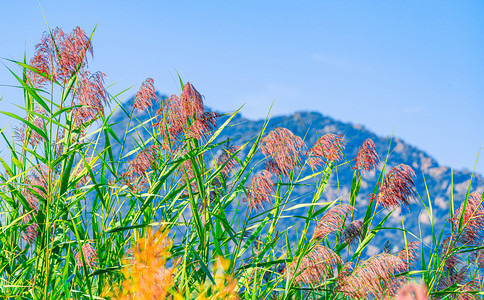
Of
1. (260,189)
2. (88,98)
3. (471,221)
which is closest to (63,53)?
(88,98)

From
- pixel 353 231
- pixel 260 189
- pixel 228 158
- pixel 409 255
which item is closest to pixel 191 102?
pixel 228 158

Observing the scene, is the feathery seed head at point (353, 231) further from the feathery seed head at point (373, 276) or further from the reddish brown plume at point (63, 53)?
the reddish brown plume at point (63, 53)

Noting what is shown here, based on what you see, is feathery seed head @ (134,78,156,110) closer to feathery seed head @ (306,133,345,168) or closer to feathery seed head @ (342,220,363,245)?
feathery seed head @ (306,133,345,168)

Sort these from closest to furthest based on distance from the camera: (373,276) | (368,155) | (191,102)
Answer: (373,276)
(191,102)
(368,155)

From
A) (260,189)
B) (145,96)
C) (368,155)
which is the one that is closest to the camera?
(260,189)

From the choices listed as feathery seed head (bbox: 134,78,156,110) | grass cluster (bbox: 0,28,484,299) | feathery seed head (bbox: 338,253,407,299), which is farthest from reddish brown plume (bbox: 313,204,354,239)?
feathery seed head (bbox: 134,78,156,110)

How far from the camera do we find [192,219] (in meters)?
1.88

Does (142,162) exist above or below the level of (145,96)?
below

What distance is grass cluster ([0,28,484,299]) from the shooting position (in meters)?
1.73

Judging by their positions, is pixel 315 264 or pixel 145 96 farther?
pixel 145 96

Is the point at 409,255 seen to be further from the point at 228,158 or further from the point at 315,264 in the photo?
the point at 228,158

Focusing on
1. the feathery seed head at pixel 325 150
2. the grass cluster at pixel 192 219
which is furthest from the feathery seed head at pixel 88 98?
the feathery seed head at pixel 325 150

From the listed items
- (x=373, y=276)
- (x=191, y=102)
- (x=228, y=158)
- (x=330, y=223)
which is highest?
(x=191, y=102)

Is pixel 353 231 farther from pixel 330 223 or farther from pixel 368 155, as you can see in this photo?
pixel 368 155
